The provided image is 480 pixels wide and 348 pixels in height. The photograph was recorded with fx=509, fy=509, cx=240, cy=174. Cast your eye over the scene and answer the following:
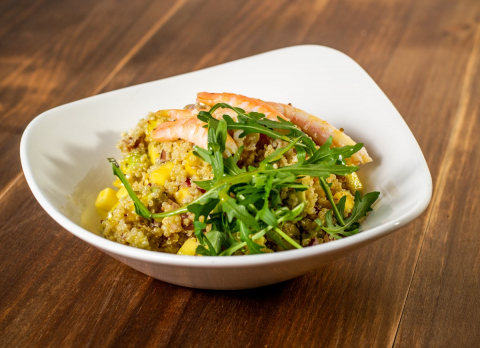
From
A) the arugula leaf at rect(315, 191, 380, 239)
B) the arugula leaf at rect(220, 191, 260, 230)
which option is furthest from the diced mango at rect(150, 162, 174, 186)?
the arugula leaf at rect(315, 191, 380, 239)

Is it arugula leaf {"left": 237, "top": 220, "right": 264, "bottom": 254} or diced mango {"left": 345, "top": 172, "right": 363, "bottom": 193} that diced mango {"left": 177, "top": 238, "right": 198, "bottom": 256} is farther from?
diced mango {"left": 345, "top": 172, "right": 363, "bottom": 193}

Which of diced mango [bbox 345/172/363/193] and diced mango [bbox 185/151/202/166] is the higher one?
diced mango [bbox 185/151/202/166]

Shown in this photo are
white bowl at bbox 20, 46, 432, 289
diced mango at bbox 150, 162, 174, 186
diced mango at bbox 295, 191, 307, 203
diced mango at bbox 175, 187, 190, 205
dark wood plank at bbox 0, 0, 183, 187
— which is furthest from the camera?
dark wood plank at bbox 0, 0, 183, 187

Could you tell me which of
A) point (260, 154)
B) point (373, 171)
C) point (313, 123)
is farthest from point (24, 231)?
point (373, 171)

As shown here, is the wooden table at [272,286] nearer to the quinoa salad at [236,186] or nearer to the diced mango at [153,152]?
the quinoa salad at [236,186]

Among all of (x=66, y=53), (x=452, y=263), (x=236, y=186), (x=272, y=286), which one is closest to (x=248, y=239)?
(x=236, y=186)

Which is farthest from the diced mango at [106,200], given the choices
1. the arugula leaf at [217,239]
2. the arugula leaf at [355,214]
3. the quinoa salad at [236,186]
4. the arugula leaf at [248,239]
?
the arugula leaf at [355,214]
